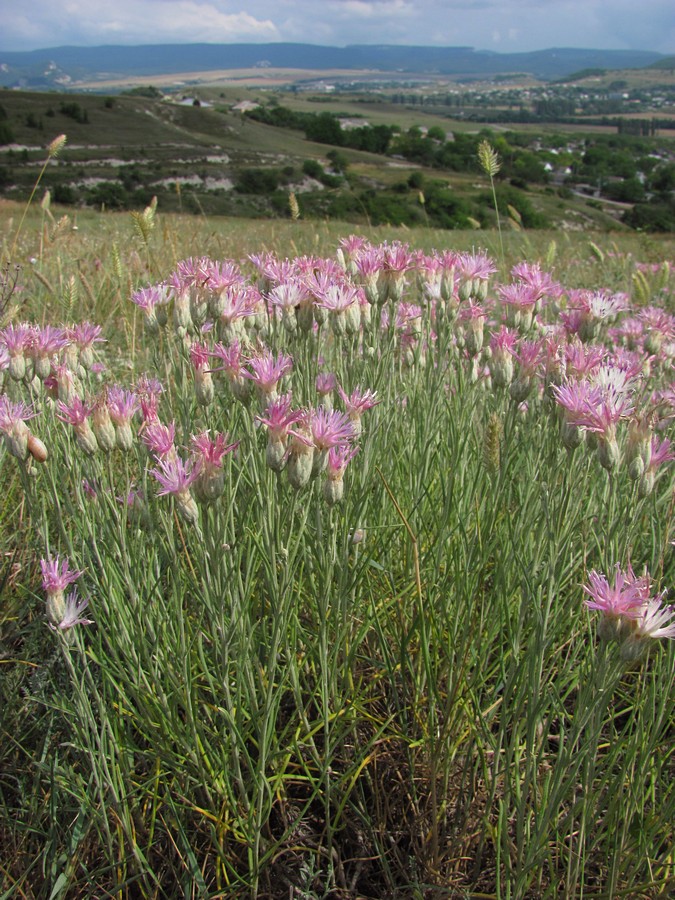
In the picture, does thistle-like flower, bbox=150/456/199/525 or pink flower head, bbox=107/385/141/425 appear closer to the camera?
thistle-like flower, bbox=150/456/199/525

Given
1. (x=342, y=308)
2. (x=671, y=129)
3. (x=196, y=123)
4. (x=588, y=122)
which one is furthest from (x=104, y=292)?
(x=588, y=122)

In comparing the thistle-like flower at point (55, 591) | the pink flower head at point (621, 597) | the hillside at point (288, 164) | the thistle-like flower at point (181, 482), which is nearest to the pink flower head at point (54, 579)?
the thistle-like flower at point (55, 591)

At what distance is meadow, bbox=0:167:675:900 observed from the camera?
129 cm

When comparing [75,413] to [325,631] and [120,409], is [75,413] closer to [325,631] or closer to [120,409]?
[120,409]

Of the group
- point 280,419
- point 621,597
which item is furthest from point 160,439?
point 621,597

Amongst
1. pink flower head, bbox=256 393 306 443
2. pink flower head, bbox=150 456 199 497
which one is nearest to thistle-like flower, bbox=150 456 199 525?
pink flower head, bbox=150 456 199 497

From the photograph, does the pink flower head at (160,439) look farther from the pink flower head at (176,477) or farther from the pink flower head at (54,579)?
the pink flower head at (54,579)

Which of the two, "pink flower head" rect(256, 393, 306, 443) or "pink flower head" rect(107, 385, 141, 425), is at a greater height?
"pink flower head" rect(256, 393, 306, 443)

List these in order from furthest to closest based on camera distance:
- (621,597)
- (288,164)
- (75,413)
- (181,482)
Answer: (288,164) < (75,413) < (181,482) < (621,597)

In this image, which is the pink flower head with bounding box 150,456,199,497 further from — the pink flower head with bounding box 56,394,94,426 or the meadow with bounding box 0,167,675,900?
the pink flower head with bounding box 56,394,94,426

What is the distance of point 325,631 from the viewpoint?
130 centimetres

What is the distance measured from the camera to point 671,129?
105m

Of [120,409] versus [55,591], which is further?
[120,409]

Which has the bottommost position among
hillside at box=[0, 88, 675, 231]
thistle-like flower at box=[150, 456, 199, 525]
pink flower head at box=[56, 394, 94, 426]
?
thistle-like flower at box=[150, 456, 199, 525]
